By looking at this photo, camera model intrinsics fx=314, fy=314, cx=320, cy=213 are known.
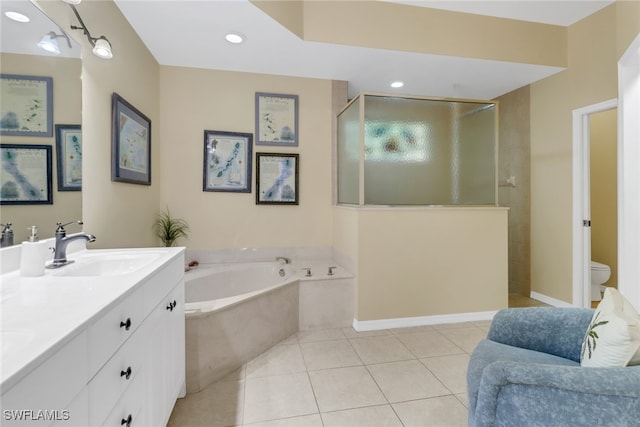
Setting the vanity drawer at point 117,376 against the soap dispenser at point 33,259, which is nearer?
the vanity drawer at point 117,376

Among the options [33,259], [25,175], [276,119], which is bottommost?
[33,259]

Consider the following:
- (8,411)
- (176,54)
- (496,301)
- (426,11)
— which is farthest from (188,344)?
(426,11)

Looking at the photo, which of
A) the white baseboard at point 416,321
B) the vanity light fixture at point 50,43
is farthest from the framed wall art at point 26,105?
the white baseboard at point 416,321

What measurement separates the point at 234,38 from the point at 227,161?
114 cm

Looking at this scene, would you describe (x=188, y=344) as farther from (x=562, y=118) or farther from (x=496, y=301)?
(x=562, y=118)

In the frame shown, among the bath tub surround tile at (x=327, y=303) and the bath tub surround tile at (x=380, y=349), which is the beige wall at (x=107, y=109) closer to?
the bath tub surround tile at (x=327, y=303)

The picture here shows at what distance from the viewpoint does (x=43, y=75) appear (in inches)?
53.4

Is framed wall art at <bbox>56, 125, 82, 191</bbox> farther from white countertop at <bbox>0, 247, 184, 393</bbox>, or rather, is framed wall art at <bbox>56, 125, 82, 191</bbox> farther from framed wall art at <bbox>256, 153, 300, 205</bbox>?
framed wall art at <bbox>256, 153, 300, 205</bbox>

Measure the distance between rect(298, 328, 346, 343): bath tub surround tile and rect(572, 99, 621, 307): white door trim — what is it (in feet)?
7.79

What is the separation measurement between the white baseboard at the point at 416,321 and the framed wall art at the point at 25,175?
2.32 m

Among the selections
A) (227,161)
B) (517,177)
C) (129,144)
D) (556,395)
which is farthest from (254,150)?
(517,177)

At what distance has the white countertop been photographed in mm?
601

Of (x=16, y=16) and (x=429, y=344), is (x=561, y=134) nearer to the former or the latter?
(x=429, y=344)

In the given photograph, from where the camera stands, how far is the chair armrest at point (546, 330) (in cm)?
139
